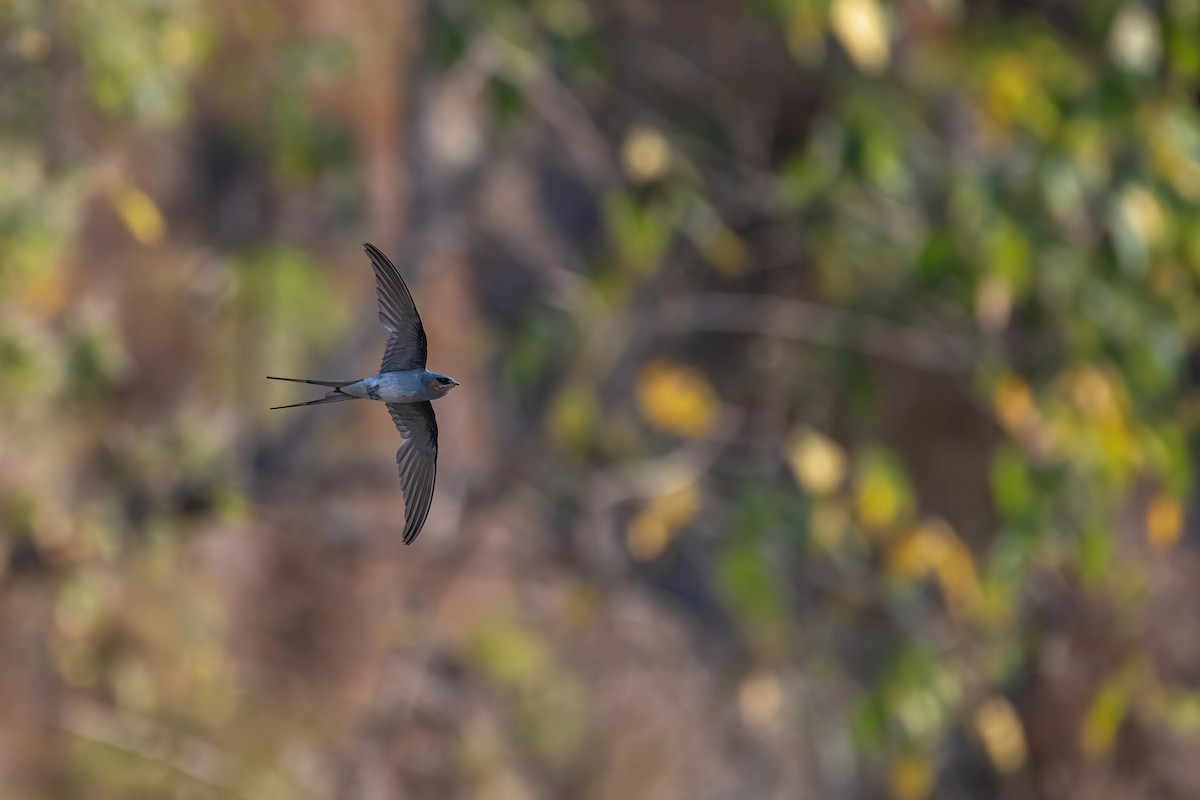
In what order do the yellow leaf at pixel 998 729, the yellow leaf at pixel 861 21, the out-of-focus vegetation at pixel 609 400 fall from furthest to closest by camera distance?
the yellow leaf at pixel 998 729 → the out-of-focus vegetation at pixel 609 400 → the yellow leaf at pixel 861 21

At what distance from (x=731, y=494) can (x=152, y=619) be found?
1282 mm

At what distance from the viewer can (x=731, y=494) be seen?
10.5ft

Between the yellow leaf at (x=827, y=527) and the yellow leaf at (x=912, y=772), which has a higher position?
the yellow leaf at (x=827, y=527)

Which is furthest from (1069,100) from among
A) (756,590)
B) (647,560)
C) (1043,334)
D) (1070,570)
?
(647,560)

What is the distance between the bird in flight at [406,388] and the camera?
33.5 inches

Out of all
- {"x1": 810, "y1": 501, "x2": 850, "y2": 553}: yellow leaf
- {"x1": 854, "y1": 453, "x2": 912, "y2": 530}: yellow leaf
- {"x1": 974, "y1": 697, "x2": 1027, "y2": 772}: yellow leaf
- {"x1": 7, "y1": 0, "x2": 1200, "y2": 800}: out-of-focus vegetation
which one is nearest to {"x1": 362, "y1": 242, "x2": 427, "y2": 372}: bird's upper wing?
{"x1": 7, "y1": 0, "x2": 1200, "y2": 800}: out-of-focus vegetation

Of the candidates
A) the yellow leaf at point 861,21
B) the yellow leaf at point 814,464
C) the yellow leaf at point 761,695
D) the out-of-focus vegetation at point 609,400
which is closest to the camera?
the yellow leaf at point 861,21

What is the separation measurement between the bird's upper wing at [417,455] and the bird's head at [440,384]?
0.06 meters

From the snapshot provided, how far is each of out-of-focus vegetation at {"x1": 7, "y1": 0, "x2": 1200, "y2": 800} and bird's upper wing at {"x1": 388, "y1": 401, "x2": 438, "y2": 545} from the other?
1.66 meters

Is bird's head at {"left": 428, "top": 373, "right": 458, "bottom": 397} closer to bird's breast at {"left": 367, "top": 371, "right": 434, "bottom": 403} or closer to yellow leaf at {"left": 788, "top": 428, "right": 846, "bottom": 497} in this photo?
bird's breast at {"left": 367, "top": 371, "right": 434, "bottom": 403}

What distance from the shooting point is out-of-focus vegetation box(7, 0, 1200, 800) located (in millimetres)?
2697

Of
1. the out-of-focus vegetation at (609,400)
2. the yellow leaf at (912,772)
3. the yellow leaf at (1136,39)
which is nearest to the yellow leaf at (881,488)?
the out-of-focus vegetation at (609,400)

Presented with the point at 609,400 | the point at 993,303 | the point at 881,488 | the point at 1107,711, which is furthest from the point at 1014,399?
the point at 609,400

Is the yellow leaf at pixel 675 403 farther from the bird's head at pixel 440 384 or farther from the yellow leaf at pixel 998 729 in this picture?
the bird's head at pixel 440 384
